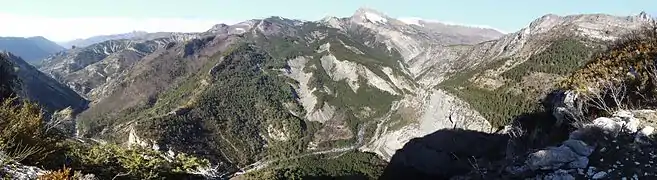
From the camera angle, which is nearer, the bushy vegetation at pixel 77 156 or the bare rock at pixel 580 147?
the bushy vegetation at pixel 77 156

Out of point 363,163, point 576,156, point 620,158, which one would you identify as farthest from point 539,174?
point 363,163

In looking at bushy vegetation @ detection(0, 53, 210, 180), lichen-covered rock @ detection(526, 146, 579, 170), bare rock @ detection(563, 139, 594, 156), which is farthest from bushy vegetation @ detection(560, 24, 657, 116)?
bushy vegetation @ detection(0, 53, 210, 180)

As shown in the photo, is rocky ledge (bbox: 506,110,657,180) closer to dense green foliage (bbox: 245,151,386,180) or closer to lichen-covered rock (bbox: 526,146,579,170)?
lichen-covered rock (bbox: 526,146,579,170)

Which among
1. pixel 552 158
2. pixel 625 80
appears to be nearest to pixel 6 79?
pixel 552 158

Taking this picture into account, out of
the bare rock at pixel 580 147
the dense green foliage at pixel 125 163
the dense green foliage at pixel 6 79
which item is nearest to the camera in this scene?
the dense green foliage at pixel 125 163

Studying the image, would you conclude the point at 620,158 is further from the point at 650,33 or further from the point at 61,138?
the point at 650,33

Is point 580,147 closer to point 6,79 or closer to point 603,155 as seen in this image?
point 603,155

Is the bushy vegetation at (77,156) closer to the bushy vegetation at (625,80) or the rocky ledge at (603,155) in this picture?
the rocky ledge at (603,155)

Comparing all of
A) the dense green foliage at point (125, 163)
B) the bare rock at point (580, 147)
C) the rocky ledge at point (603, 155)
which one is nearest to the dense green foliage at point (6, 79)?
the dense green foliage at point (125, 163)

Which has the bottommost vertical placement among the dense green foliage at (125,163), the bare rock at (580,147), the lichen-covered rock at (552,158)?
the lichen-covered rock at (552,158)
